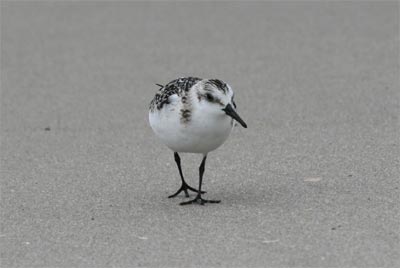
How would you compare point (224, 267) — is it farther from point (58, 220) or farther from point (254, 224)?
point (58, 220)

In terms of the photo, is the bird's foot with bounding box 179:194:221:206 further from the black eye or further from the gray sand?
the black eye

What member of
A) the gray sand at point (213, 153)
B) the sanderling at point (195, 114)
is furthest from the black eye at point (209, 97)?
the gray sand at point (213, 153)

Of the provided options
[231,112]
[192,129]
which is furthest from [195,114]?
[231,112]

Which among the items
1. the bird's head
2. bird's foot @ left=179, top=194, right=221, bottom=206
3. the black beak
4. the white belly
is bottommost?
bird's foot @ left=179, top=194, right=221, bottom=206

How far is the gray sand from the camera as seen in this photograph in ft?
18.4

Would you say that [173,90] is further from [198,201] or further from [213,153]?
[213,153]

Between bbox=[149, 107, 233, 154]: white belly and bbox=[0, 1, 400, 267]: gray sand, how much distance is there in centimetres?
46

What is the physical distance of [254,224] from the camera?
590 centimetres

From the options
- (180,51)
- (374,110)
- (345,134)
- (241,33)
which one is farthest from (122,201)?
(241,33)

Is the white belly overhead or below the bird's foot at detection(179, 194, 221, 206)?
overhead

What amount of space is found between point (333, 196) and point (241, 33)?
17.6 ft

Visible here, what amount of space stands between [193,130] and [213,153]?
5.38ft

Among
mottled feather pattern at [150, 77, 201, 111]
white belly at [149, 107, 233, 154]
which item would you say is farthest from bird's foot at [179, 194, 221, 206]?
mottled feather pattern at [150, 77, 201, 111]

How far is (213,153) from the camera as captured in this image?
303 inches
